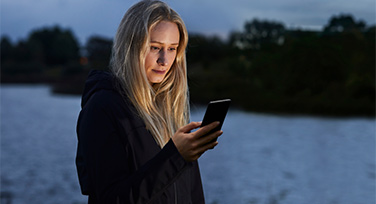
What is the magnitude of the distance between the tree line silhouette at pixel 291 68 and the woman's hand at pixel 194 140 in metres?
37.6

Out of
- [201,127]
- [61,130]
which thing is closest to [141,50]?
[201,127]

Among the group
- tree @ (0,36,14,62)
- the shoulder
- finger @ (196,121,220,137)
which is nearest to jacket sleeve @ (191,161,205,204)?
the shoulder

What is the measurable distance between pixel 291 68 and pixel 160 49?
48338 mm

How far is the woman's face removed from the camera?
2.31m

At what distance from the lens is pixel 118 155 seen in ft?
6.84

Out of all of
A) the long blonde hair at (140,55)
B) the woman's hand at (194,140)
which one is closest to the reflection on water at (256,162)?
the long blonde hair at (140,55)

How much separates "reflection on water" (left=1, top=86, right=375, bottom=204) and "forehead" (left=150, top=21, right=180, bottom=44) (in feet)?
53.8

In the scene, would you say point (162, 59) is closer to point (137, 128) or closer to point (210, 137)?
point (137, 128)

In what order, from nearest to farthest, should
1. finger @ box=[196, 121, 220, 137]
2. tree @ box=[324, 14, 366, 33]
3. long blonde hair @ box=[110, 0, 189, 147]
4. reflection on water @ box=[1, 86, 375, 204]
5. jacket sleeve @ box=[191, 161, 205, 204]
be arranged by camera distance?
finger @ box=[196, 121, 220, 137] → long blonde hair @ box=[110, 0, 189, 147] → jacket sleeve @ box=[191, 161, 205, 204] → reflection on water @ box=[1, 86, 375, 204] → tree @ box=[324, 14, 366, 33]

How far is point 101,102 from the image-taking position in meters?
2.14

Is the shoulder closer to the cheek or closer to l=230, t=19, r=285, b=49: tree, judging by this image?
the cheek

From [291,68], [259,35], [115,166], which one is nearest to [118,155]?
[115,166]

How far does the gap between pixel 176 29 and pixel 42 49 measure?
109m

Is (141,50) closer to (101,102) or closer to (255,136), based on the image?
(101,102)
